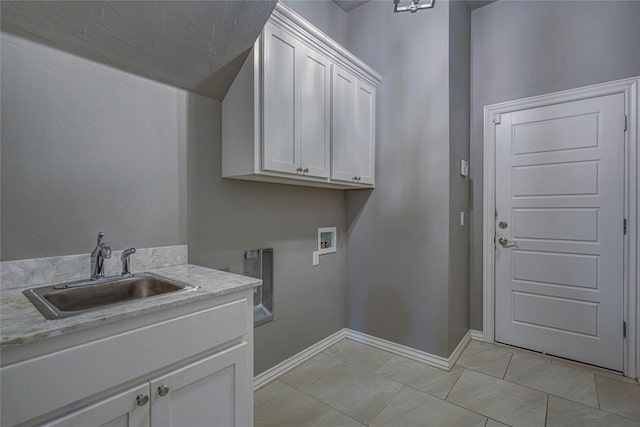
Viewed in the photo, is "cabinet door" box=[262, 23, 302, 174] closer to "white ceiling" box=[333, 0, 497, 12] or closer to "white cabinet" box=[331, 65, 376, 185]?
"white cabinet" box=[331, 65, 376, 185]

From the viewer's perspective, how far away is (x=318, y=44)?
2.04 metres

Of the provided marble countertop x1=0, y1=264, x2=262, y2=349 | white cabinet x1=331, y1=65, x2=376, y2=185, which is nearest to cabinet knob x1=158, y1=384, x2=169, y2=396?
marble countertop x1=0, y1=264, x2=262, y2=349

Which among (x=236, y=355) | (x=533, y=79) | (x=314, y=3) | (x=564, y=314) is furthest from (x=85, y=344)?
(x=533, y=79)

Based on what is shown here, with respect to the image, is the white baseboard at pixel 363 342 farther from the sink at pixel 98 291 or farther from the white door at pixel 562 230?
the sink at pixel 98 291

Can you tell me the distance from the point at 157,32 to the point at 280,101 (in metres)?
0.68

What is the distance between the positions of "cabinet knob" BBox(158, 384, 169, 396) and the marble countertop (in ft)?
0.87

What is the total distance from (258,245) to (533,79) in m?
2.68

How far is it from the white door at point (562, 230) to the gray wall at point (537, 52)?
0.59ft

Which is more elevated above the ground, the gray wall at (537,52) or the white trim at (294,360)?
the gray wall at (537,52)

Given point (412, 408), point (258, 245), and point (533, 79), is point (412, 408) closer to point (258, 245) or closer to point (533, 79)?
point (258, 245)

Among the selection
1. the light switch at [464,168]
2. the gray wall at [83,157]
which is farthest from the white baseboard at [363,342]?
the light switch at [464,168]

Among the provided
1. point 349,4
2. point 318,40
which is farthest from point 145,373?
point 349,4

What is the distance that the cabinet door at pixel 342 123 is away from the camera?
223 cm

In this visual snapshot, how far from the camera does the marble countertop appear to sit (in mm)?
773
